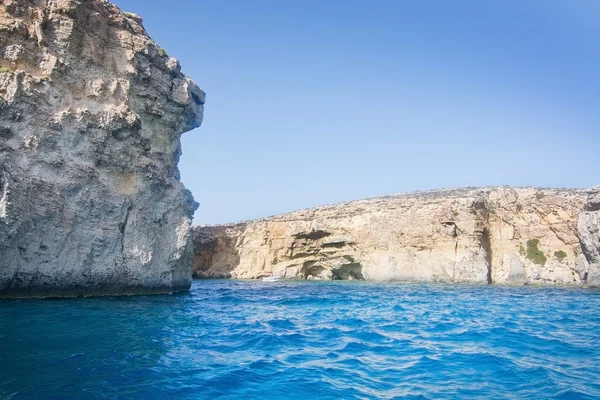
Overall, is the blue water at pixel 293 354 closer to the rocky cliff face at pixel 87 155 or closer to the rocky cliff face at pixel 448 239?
the rocky cliff face at pixel 87 155

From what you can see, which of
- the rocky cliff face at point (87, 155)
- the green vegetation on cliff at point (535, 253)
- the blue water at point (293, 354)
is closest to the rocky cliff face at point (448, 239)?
the green vegetation on cliff at point (535, 253)

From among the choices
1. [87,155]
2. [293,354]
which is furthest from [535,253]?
[87,155]

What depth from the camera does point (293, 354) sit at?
928cm

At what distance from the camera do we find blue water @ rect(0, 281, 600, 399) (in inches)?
269

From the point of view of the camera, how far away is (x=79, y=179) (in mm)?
18797

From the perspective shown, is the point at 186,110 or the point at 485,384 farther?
the point at 186,110

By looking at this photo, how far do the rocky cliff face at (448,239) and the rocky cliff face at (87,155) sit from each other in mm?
23470

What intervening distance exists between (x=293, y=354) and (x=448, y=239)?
32.6m

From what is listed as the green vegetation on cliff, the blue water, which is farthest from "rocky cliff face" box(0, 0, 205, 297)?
the green vegetation on cliff

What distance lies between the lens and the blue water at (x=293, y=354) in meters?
6.84

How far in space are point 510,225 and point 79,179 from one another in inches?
1418

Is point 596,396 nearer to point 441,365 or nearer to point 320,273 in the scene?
point 441,365

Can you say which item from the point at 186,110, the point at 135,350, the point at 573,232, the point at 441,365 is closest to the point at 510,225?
the point at 573,232

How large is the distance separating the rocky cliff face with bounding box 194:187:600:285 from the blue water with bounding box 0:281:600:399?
21.7 meters
